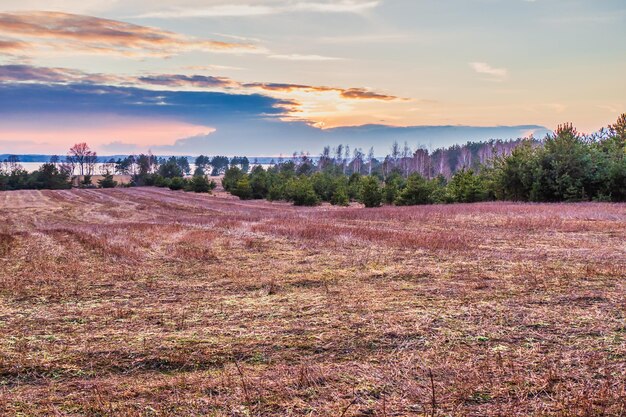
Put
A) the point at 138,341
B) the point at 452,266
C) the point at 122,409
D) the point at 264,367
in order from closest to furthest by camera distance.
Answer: the point at 122,409
the point at 264,367
the point at 138,341
the point at 452,266

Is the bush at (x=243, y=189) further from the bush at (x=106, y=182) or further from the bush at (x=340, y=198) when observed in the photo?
the bush at (x=106, y=182)

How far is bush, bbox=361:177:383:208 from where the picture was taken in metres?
45.5

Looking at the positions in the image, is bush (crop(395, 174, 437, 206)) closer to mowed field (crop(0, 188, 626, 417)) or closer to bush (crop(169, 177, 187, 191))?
mowed field (crop(0, 188, 626, 417))

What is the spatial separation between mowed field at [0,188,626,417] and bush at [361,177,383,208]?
31.1m

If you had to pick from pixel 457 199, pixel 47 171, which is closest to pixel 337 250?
pixel 457 199

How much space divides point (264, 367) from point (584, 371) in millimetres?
3761

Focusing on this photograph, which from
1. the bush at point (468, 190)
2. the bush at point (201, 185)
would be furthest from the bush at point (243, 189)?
the bush at point (468, 190)

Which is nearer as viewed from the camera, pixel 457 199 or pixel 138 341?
pixel 138 341

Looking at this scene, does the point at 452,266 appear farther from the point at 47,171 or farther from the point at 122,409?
the point at 47,171

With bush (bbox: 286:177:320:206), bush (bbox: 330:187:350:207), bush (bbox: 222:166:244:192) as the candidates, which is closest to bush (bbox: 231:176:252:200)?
bush (bbox: 222:166:244:192)

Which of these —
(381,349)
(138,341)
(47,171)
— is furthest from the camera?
(47,171)

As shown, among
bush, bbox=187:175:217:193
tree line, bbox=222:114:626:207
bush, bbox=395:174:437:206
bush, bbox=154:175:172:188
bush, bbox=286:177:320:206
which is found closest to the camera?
tree line, bbox=222:114:626:207

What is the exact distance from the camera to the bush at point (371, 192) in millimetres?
45531

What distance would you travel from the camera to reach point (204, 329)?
6879 mm
